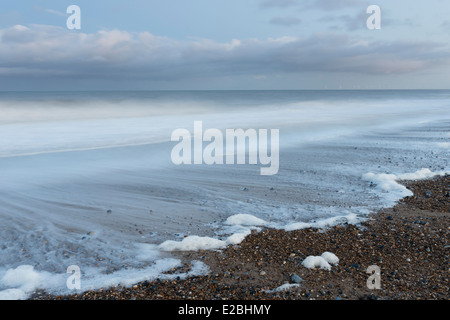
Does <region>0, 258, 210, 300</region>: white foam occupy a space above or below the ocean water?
below

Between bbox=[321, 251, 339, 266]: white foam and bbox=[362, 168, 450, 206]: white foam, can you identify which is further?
bbox=[362, 168, 450, 206]: white foam

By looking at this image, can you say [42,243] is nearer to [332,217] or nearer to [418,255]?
[332,217]

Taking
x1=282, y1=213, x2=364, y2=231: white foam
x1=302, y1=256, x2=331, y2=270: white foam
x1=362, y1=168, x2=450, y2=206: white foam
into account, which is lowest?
x1=302, y1=256, x2=331, y2=270: white foam

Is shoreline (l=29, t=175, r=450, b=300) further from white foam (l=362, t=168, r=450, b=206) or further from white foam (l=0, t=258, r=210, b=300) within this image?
white foam (l=362, t=168, r=450, b=206)


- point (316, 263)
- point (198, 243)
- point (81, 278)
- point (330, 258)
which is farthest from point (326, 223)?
point (81, 278)

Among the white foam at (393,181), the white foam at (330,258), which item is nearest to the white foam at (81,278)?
the white foam at (330,258)

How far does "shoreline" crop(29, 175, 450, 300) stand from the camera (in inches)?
128

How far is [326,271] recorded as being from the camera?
3.60 meters

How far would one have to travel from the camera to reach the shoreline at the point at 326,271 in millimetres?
3242

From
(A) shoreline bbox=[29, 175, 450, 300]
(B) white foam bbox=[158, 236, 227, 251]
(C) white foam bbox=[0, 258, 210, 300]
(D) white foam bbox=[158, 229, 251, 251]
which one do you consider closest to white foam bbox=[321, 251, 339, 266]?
(A) shoreline bbox=[29, 175, 450, 300]

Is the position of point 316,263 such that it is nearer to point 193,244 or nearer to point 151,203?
point 193,244

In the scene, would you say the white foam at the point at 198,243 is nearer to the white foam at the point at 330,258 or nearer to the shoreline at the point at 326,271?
the shoreline at the point at 326,271

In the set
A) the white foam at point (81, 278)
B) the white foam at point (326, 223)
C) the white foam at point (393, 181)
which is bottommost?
the white foam at point (81, 278)

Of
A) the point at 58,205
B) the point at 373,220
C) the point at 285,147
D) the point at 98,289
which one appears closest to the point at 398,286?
the point at 373,220
